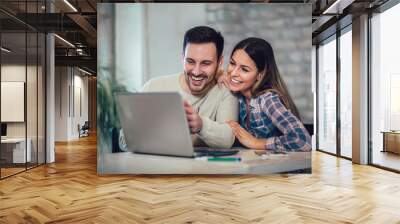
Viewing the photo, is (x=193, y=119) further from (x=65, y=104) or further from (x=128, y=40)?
(x=65, y=104)

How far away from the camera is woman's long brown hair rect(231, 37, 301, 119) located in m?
6.59

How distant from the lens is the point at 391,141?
7.45 metres

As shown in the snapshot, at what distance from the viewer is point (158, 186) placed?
5793 millimetres

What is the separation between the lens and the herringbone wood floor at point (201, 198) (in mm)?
4047

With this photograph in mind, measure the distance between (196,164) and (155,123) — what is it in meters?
1.01

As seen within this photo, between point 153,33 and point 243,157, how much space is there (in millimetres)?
2662

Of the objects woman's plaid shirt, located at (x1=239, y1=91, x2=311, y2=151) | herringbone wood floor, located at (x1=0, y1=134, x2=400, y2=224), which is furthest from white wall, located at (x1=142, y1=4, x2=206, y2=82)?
herringbone wood floor, located at (x1=0, y1=134, x2=400, y2=224)

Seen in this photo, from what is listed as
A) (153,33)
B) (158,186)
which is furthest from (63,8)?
(158,186)

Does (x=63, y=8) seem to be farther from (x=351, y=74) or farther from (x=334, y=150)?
(x=334, y=150)

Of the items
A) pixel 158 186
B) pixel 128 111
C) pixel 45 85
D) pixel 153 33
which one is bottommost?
pixel 158 186

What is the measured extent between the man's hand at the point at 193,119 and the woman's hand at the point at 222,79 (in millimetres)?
649

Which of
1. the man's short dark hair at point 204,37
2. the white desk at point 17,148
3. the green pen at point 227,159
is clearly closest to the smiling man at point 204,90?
the man's short dark hair at point 204,37

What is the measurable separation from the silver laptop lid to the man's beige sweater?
5.8 inches

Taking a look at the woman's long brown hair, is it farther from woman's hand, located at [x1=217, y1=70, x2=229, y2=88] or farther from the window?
the window
